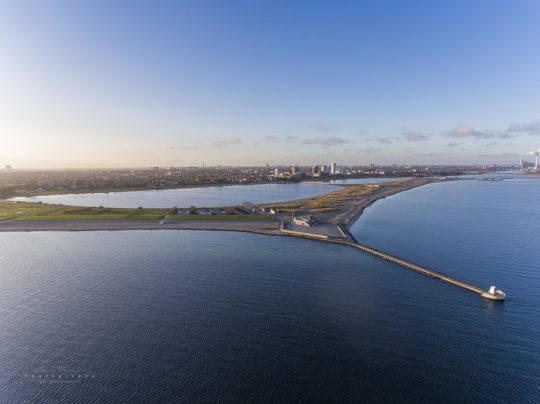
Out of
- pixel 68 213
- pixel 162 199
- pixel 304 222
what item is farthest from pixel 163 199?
pixel 304 222

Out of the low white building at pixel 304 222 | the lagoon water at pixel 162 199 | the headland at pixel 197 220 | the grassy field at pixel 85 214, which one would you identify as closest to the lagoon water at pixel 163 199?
the lagoon water at pixel 162 199

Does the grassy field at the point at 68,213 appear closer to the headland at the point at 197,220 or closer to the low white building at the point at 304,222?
the headland at the point at 197,220

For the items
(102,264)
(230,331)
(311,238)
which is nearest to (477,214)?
(311,238)

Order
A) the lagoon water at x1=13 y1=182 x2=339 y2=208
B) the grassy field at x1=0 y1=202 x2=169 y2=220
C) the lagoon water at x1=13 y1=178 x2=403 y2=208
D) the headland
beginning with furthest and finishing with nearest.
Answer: the lagoon water at x1=13 y1=178 x2=403 y2=208
the lagoon water at x1=13 y1=182 x2=339 y2=208
the grassy field at x1=0 y1=202 x2=169 y2=220
the headland

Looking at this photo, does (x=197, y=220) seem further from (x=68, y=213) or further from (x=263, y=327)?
(x=263, y=327)

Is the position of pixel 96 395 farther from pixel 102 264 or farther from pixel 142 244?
pixel 142 244

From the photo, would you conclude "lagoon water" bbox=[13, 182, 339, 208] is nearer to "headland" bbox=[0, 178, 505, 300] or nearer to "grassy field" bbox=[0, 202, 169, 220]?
"grassy field" bbox=[0, 202, 169, 220]

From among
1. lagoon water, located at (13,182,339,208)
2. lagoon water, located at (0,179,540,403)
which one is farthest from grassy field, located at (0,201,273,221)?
lagoon water, located at (0,179,540,403)

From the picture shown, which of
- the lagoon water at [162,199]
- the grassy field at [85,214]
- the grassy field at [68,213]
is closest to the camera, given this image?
the grassy field at [85,214]
